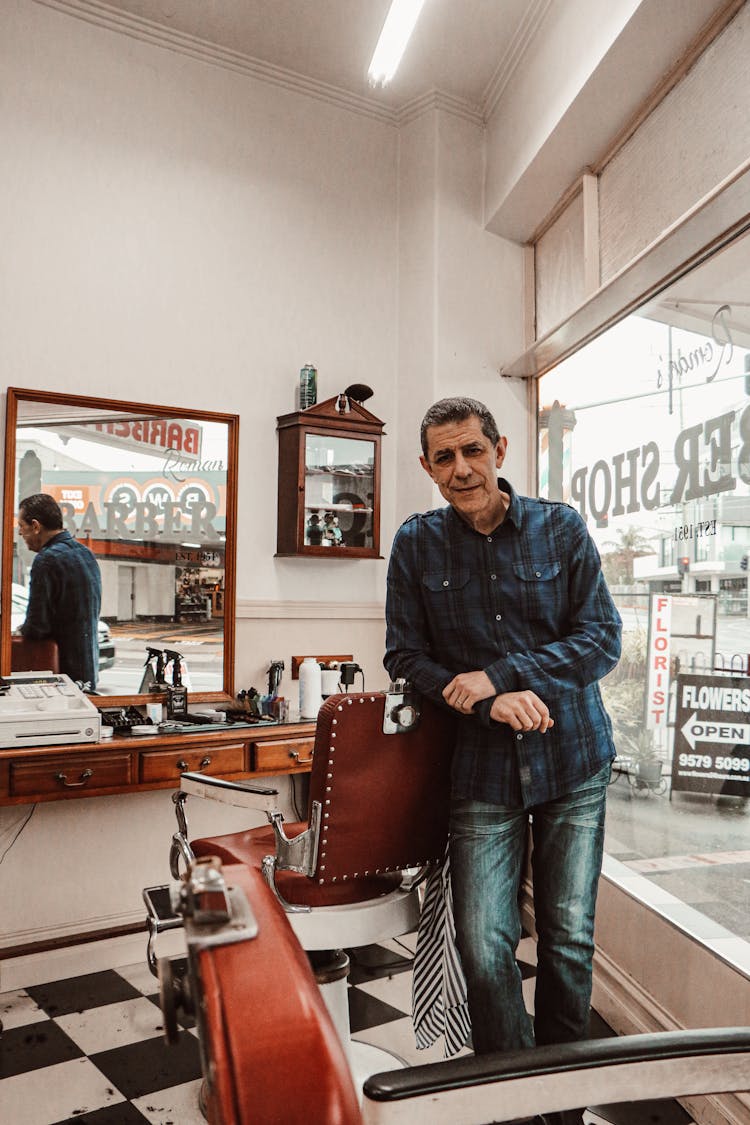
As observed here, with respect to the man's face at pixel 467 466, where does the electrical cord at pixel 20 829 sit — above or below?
below

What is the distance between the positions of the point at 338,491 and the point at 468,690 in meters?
1.94

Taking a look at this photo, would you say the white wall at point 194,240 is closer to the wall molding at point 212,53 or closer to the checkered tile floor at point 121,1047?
the wall molding at point 212,53

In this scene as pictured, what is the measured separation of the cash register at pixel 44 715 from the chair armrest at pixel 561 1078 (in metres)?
2.03

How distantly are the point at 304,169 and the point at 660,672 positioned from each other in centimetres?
265


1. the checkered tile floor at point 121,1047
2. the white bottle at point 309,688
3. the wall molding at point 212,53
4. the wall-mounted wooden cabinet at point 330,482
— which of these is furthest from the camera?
the wall-mounted wooden cabinet at point 330,482

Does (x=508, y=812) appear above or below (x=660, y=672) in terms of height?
below

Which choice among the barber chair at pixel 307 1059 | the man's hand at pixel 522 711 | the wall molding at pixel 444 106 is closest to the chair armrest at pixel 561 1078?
the barber chair at pixel 307 1059

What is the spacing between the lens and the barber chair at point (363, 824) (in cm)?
172

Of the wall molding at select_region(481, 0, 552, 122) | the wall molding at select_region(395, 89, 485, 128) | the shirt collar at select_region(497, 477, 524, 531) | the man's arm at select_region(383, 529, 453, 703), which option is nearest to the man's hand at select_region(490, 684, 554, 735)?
the man's arm at select_region(383, 529, 453, 703)

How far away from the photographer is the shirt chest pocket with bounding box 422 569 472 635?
180cm

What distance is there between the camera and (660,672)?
2.58 m

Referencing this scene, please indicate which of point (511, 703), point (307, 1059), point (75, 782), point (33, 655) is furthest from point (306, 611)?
point (307, 1059)

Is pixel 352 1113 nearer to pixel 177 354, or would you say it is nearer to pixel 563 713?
pixel 563 713

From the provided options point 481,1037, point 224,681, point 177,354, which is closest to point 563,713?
point 481,1037
